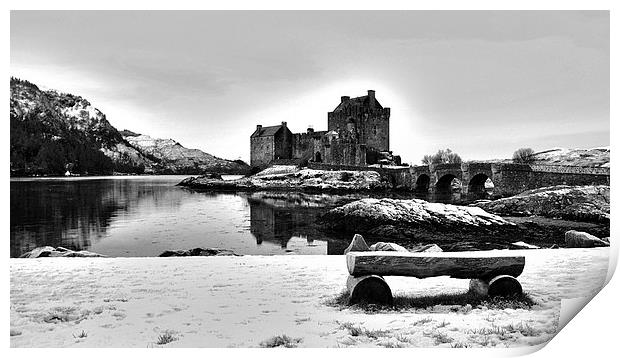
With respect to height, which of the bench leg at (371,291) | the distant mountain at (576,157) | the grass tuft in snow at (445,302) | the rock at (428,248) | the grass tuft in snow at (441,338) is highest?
the distant mountain at (576,157)

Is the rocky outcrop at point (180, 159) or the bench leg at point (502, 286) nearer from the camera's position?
the bench leg at point (502, 286)

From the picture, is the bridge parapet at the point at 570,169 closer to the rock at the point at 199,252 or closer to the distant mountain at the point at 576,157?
the distant mountain at the point at 576,157

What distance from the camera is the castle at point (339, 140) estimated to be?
21.6 ft

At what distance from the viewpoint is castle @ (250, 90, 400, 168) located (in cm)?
660

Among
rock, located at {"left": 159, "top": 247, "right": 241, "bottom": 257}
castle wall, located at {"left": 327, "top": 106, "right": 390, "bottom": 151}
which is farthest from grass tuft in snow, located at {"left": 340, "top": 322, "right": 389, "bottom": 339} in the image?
castle wall, located at {"left": 327, "top": 106, "right": 390, "bottom": 151}

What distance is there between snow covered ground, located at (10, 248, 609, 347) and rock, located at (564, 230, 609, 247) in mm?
123

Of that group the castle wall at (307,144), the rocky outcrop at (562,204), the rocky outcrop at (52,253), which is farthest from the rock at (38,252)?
the rocky outcrop at (562,204)

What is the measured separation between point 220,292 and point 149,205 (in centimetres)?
199

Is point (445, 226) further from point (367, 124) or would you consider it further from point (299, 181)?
point (299, 181)

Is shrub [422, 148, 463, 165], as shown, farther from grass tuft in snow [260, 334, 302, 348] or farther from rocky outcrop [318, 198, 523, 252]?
grass tuft in snow [260, 334, 302, 348]

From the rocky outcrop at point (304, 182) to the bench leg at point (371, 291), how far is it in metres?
2.32

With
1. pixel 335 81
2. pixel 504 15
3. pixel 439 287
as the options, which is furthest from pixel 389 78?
pixel 439 287

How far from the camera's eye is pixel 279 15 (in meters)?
6.07

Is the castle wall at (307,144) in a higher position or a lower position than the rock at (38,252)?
higher
